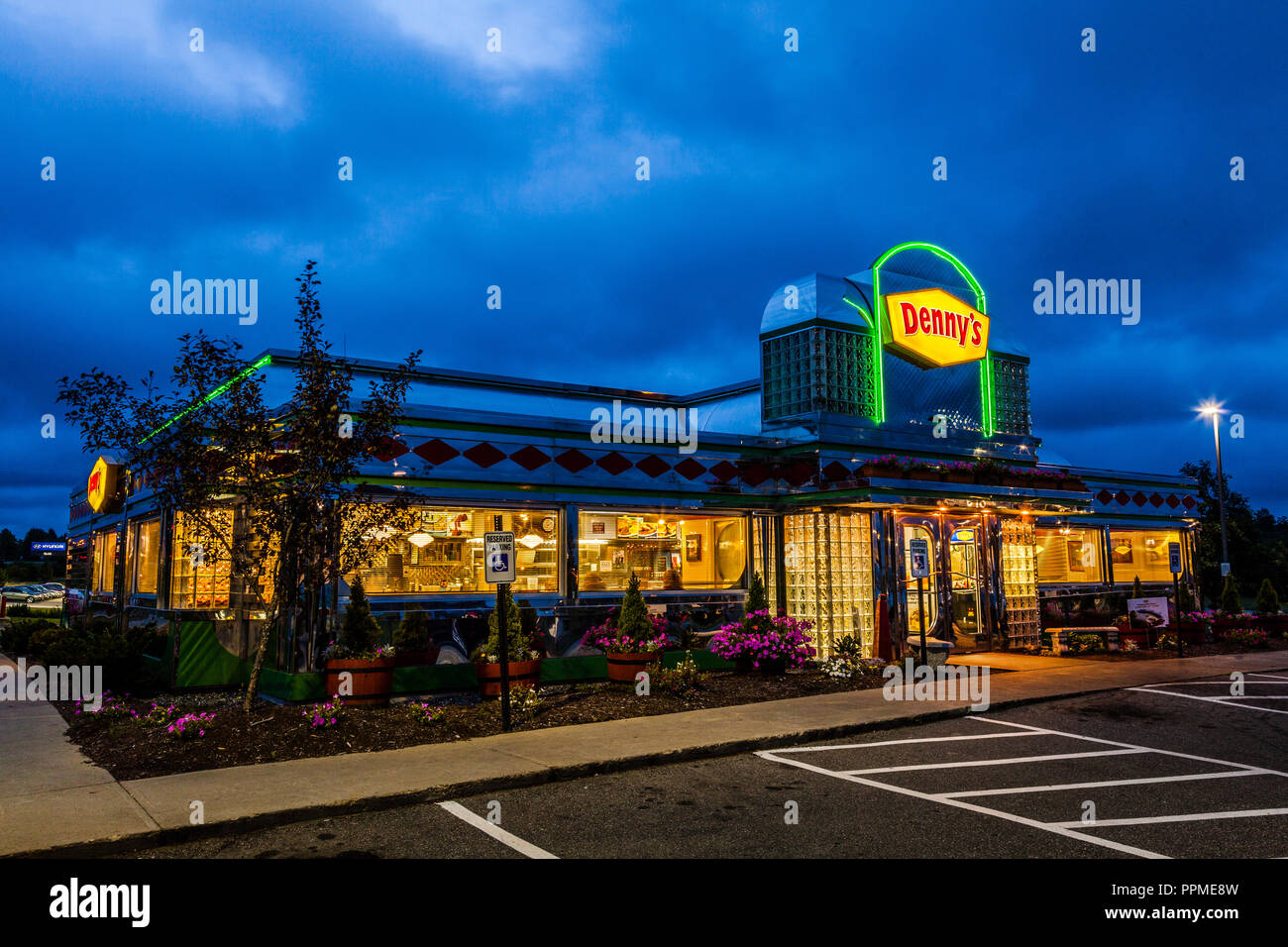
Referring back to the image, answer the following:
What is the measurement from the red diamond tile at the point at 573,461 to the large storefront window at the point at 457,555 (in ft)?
2.44

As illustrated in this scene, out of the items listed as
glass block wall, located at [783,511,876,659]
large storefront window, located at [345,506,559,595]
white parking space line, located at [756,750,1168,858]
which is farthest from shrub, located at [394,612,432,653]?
glass block wall, located at [783,511,876,659]

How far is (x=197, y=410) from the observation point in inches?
385

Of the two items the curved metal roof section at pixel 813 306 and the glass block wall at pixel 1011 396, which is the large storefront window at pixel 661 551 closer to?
the curved metal roof section at pixel 813 306

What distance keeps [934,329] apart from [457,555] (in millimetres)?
10765

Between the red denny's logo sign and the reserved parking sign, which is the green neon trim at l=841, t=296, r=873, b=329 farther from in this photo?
the red denny's logo sign

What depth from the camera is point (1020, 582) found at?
61.9 feet

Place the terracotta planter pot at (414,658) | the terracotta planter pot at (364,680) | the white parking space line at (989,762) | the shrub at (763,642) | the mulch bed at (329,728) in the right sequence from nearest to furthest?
the white parking space line at (989,762) → the mulch bed at (329,728) → the terracotta planter pot at (364,680) → the terracotta planter pot at (414,658) → the shrub at (763,642)

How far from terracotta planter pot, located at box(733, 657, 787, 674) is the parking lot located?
4.24 m

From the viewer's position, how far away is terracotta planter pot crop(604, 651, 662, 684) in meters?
12.7

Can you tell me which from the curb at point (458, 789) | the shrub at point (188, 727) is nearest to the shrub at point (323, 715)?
the shrub at point (188, 727)

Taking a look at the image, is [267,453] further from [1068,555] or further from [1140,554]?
[1140,554]

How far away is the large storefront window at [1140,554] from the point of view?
23750 millimetres

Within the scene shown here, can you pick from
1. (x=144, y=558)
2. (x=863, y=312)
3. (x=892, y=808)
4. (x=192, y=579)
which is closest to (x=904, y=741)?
(x=892, y=808)

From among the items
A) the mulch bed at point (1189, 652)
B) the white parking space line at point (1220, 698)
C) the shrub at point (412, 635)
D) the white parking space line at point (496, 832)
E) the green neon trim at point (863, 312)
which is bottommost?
the mulch bed at point (1189, 652)
